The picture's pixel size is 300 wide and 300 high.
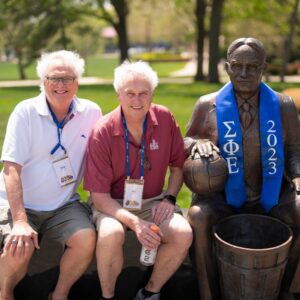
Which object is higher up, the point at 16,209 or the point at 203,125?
the point at 203,125

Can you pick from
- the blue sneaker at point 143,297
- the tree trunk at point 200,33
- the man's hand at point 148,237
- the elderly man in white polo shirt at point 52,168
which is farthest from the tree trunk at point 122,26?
the man's hand at point 148,237

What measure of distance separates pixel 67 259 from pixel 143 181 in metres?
0.73

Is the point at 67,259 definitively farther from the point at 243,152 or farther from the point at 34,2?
the point at 34,2

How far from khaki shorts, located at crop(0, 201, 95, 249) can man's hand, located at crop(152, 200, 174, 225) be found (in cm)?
44

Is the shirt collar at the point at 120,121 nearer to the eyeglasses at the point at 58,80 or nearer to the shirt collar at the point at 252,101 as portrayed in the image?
the eyeglasses at the point at 58,80

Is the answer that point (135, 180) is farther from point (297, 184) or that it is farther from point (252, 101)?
point (297, 184)

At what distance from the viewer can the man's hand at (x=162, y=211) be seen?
3404 mm

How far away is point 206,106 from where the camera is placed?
3617mm

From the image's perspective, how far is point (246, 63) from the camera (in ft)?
11.1

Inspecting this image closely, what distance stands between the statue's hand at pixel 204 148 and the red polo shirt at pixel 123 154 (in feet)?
0.79

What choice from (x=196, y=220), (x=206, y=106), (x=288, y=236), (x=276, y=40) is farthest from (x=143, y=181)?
(x=276, y=40)

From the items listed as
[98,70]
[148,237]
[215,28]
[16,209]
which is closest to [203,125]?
[148,237]

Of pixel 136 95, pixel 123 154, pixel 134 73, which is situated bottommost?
pixel 123 154

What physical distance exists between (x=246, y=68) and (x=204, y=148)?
2.07 ft
